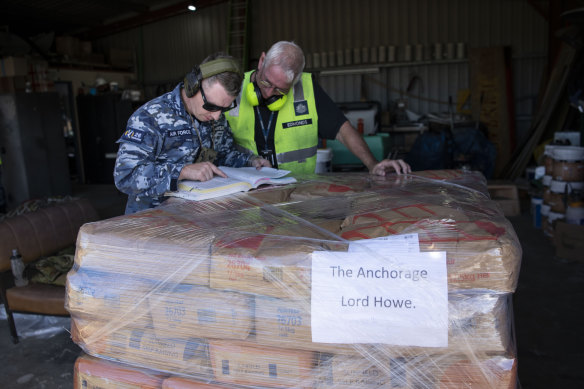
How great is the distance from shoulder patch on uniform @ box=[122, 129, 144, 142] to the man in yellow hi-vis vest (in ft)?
2.52

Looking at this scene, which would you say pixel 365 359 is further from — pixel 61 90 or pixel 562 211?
pixel 61 90

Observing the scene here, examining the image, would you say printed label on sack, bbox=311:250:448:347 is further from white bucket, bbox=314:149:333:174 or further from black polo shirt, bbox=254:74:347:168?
white bucket, bbox=314:149:333:174

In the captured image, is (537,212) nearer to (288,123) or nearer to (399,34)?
(288,123)

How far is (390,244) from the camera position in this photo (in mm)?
940

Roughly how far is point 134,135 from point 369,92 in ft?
26.7

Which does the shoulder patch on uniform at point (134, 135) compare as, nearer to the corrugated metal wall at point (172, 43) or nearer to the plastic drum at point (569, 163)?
the plastic drum at point (569, 163)

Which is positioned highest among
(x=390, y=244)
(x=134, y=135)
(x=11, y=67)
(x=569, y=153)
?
(x=11, y=67)

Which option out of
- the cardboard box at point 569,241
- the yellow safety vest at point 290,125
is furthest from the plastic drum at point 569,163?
the yellow safety vest at point 290,125

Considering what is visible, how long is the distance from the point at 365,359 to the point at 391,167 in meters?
1.10

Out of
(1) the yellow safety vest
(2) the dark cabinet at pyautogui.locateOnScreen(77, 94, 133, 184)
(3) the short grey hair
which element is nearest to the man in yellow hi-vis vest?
→ (1) the yellow safety vest

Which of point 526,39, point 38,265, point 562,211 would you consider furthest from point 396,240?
point 526,39

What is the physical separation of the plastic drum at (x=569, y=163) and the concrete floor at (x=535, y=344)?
1091mm

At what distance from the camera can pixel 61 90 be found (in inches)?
389

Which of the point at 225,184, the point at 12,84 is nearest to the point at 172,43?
the point at 12,84
